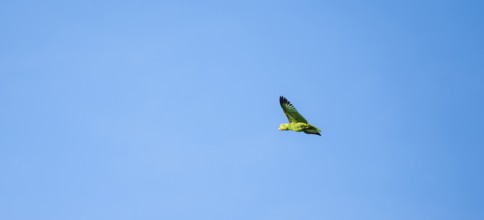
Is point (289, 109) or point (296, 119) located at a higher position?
point (289, 109)

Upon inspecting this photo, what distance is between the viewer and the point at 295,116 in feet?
435

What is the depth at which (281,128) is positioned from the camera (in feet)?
440

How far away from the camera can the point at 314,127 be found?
13175 cm

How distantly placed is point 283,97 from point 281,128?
324 cm

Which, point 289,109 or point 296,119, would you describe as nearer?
point 289,109

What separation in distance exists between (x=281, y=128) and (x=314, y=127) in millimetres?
3671

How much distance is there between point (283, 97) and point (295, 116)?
1977 millimetres

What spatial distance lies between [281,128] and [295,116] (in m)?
2.19

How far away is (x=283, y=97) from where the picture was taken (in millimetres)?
132375

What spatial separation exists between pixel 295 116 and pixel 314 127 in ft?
6.78
